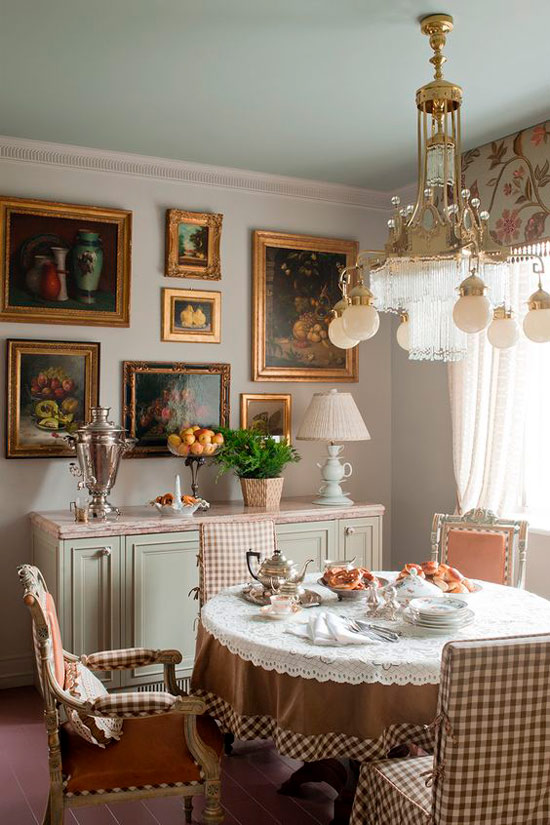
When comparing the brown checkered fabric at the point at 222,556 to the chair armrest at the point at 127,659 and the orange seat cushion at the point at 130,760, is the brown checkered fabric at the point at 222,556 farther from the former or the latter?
the orange seat cushion at the point at 130,760

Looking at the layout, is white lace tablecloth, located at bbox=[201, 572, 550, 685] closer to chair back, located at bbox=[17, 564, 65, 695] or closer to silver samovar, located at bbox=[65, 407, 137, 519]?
chair back, located at bbox=[17, 564, 65, 695]

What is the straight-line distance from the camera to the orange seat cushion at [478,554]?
369cm

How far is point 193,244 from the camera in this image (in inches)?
189

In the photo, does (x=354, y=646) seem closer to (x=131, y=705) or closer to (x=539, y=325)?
(x=131, y=705)

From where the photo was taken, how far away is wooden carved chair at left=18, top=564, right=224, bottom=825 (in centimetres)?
237

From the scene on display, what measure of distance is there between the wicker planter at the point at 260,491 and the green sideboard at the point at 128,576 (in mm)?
138

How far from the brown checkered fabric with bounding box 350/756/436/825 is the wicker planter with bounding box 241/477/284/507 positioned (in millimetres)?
2334

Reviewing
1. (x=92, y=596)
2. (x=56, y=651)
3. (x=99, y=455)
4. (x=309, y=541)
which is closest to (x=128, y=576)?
(x=92, y=596)

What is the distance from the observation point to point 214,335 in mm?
4895

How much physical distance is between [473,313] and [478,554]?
1614 millimetres

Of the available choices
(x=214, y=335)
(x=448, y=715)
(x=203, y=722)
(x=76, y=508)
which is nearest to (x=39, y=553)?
(x=76, y=508)

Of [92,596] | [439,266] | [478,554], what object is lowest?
[92,596]

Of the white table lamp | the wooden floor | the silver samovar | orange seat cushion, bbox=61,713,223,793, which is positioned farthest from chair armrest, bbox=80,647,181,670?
the white table lamp

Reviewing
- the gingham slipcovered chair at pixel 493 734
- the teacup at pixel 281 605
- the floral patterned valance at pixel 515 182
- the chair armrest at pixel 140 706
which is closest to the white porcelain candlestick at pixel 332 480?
the floral patterned valance at pixel 515 182
